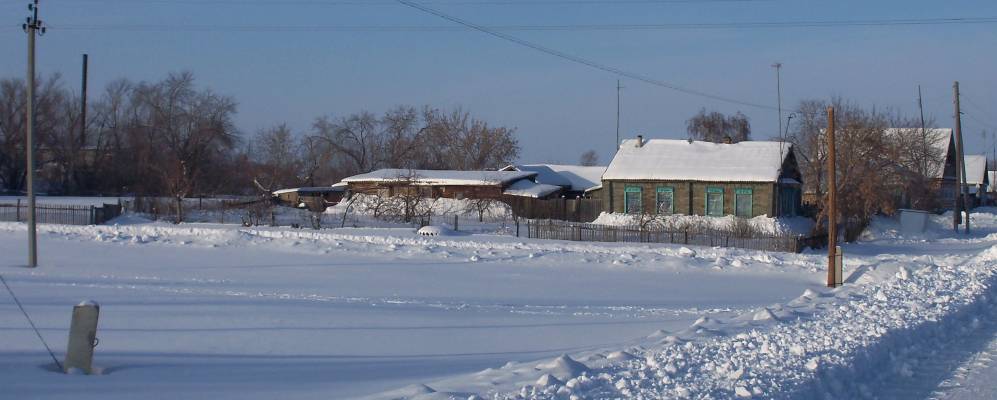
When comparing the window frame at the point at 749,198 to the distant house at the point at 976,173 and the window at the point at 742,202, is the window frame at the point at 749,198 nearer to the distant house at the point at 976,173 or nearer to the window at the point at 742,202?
the window at the point at 742,202

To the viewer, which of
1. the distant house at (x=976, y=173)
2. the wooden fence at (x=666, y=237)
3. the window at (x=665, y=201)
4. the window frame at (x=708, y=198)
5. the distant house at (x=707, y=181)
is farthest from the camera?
the distant house at (x=976, y=173)

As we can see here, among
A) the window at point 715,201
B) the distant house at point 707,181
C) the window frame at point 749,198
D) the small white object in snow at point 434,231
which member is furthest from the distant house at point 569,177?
Result: the small white object in snow at point 434,231

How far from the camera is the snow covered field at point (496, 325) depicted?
33.3ft

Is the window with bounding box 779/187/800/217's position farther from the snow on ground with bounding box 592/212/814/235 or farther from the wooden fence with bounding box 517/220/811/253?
the wooden fence with bounding box 517/220/811/253

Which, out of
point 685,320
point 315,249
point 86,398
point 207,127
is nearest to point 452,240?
point 315,249

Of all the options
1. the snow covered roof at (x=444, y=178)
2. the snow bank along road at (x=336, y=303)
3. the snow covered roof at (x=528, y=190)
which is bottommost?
the snow bank along road at (x=336, y=303)

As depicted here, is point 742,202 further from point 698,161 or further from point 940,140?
point 940,140

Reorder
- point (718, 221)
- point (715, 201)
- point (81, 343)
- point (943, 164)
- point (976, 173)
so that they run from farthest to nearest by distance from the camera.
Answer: point (976, 173), point (943, 164), point (715, 201), point (718, 221), point (81, 343)

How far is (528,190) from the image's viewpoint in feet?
203

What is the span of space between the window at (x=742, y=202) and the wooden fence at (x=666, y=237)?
13.0m

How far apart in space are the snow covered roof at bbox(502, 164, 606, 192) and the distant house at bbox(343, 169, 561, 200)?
9.51 metres

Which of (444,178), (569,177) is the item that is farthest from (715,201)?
(569,177)

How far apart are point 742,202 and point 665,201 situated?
13.6ft

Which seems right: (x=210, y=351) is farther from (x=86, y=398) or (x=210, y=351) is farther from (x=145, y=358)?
(x=86, y=398)
